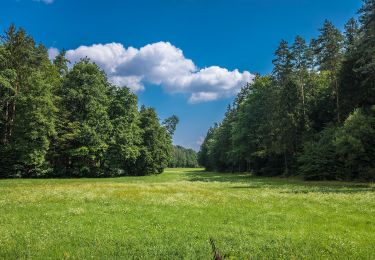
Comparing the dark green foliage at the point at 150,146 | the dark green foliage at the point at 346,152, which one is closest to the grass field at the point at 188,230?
the dark green foliage at the point at 346,152

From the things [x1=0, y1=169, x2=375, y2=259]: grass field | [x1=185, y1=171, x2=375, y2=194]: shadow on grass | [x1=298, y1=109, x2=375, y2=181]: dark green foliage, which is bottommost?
[x1=0, y1=169, x2=375, y2=259]: grass field

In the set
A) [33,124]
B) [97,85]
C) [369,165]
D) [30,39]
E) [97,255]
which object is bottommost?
[97,255]

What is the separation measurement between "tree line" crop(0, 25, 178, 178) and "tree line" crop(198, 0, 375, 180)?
2848 cm

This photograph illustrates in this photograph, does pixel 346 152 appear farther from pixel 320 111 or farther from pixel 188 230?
pixel 188 230

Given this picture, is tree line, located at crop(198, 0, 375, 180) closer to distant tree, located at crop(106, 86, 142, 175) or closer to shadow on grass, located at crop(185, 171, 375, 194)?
shadow on grass, located at crop(185, 171, 375, 194)

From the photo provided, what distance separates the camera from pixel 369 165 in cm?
4069

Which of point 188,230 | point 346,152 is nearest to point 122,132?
point 346,152

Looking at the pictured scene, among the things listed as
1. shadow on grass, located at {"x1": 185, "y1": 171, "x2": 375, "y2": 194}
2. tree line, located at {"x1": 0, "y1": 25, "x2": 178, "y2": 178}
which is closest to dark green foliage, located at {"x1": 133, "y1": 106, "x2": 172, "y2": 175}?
tree line, located at {"x1": 0, "y1": 25, "x2": 178, "y2": 178}

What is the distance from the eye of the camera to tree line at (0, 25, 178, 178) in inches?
2061

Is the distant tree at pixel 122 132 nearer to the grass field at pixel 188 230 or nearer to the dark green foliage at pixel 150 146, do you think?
the dark green foliage at pixel 150 146

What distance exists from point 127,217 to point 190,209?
413cm

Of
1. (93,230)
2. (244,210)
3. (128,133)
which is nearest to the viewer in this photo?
(93,230)

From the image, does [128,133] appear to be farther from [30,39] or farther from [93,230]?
[93,230]

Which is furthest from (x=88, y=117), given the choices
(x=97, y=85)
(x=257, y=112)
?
(x=257, y=112)
